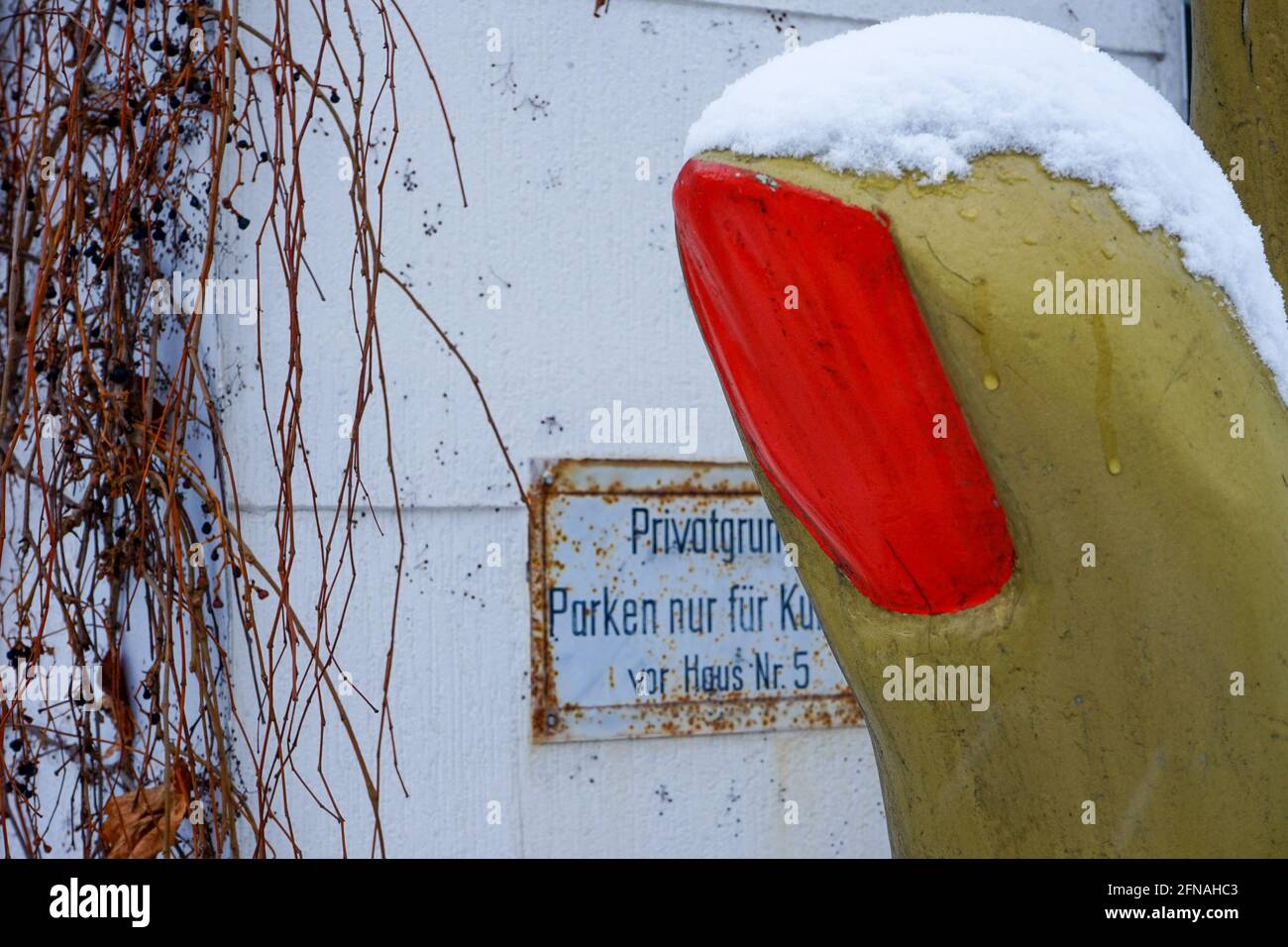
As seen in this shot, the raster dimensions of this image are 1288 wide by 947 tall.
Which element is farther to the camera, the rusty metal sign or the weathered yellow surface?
the rusty metal sign

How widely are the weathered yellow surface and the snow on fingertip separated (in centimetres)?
2

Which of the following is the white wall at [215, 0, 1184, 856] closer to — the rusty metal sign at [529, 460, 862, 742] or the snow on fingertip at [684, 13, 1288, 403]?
the rusty metal sign at [529, 460, 862, 742]

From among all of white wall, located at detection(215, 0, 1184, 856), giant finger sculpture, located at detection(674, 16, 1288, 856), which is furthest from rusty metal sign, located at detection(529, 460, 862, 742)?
giant finger sculpture, located at detection(674, 16, 1288, 856)

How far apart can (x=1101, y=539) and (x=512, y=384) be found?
154 centimetres

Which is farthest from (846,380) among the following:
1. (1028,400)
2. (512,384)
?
(512,384)

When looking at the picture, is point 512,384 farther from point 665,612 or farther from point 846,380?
point 846,380

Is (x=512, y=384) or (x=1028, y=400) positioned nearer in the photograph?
(x=1028, y=400)

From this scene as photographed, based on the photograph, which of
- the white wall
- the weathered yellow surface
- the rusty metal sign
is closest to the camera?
the weathered yellow surface

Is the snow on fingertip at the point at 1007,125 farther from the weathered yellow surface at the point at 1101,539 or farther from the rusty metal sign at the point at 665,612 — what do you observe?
the rusty metal sign at the point at 665,612

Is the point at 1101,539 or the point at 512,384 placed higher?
the point at 512,384

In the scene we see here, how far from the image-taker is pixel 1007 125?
3.18 feet

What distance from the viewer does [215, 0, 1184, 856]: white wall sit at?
228 centimetres
